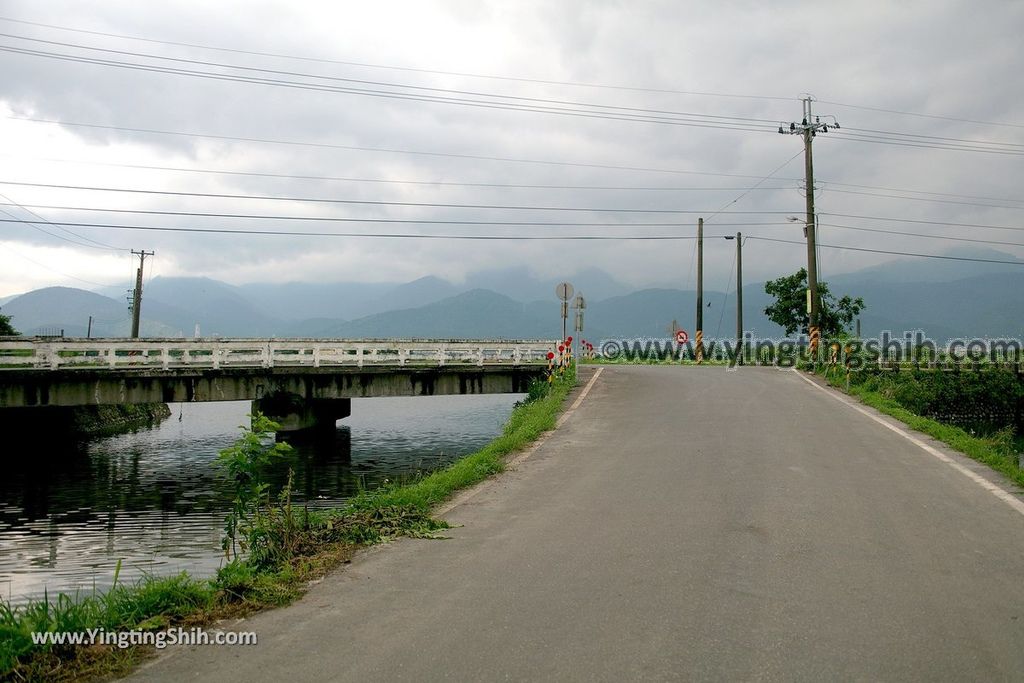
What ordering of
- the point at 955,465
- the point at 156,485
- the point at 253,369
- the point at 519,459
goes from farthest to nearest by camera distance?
the point at 253,369, the point at 156,485, the point at 519,459, the point at 955,465

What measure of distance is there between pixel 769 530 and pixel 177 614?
196 inches

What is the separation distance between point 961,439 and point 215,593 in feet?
37.8

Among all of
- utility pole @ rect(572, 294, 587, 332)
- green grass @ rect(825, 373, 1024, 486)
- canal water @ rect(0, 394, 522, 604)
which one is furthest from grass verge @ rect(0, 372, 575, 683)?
utility pole @ rect(572, 294, 587, 332)

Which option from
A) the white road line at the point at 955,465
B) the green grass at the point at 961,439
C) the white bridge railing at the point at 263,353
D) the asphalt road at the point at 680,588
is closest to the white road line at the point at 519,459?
the asphalt road at the point at 680,588

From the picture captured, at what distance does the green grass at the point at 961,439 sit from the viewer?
10055mm

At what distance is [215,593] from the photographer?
5.27 metres

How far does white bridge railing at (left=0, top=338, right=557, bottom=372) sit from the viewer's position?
2112 centimetres

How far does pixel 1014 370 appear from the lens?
28641mm

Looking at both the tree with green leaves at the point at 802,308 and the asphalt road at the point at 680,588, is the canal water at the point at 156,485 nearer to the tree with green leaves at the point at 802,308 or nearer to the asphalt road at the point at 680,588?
the asphalt road at the point at 680,588

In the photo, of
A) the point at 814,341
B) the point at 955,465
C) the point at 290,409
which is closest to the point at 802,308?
the point at 814,341

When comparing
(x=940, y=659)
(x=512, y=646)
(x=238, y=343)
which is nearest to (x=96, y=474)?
(x=238, y=343)

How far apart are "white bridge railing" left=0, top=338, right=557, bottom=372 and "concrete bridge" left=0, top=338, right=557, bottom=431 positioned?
32 mm

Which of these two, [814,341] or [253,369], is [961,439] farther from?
[253,369]

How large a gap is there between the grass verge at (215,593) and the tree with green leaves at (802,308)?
33.6 meters
